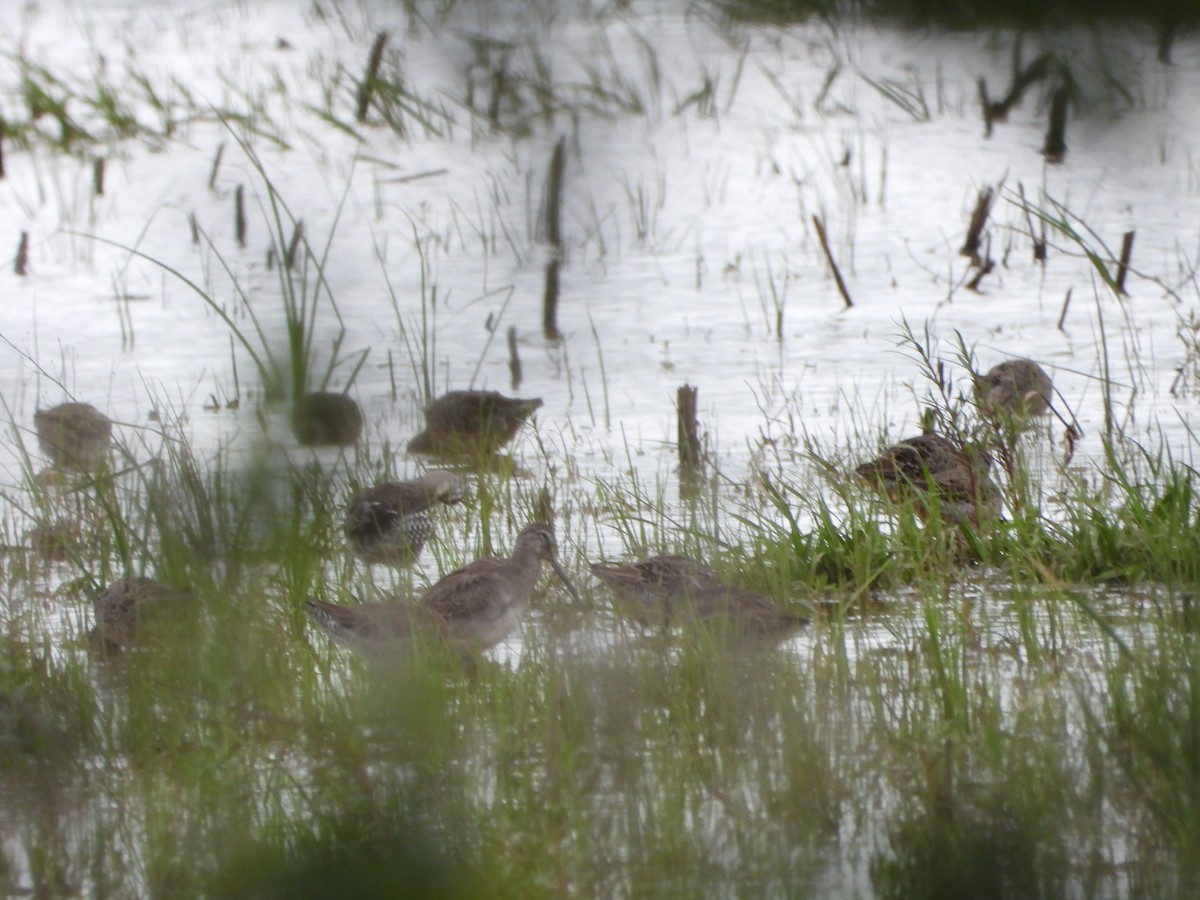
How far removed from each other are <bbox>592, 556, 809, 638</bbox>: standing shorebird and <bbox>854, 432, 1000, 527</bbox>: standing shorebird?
0.84m

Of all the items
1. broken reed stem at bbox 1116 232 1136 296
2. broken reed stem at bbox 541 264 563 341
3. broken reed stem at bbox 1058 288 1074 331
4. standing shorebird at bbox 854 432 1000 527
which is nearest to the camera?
broken reed stem at bbox 541 264 563 341

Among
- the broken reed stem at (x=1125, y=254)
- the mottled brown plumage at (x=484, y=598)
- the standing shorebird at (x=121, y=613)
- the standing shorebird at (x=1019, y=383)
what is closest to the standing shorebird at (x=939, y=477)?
the broken reed stem at (x=1125, y=254)

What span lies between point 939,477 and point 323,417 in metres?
3.59

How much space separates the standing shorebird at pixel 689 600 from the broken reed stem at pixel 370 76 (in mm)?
2141

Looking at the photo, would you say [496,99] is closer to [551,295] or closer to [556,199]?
→ [556,199]

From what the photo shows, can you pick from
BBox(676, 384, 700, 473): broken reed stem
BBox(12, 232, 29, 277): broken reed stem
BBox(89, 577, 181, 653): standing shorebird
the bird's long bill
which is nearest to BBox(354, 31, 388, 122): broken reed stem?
BBox(89, 577, 181, 653): standing shorebird

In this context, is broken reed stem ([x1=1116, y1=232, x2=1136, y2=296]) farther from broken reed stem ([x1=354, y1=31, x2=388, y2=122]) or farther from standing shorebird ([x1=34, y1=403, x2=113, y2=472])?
standing shorebird ([x1=34, y1=403, x2=113, y2=472])

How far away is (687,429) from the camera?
5352mm

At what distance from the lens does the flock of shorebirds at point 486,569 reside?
331 centimetres

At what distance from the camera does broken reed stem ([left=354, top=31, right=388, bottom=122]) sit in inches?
40.8

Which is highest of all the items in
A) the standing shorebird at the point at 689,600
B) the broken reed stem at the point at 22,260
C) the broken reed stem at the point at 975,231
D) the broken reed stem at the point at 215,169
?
the broken reed stem at the point at 22,260

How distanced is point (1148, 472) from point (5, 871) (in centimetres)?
329

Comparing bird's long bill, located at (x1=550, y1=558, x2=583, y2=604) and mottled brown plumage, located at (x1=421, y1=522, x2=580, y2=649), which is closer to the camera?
mottled brown plumage, located at (x1=421, y1=522, x2=580, y2=649)

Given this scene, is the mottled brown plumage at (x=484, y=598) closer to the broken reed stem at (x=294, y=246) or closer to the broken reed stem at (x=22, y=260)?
the broken reed stem at (x=294, y=246)
